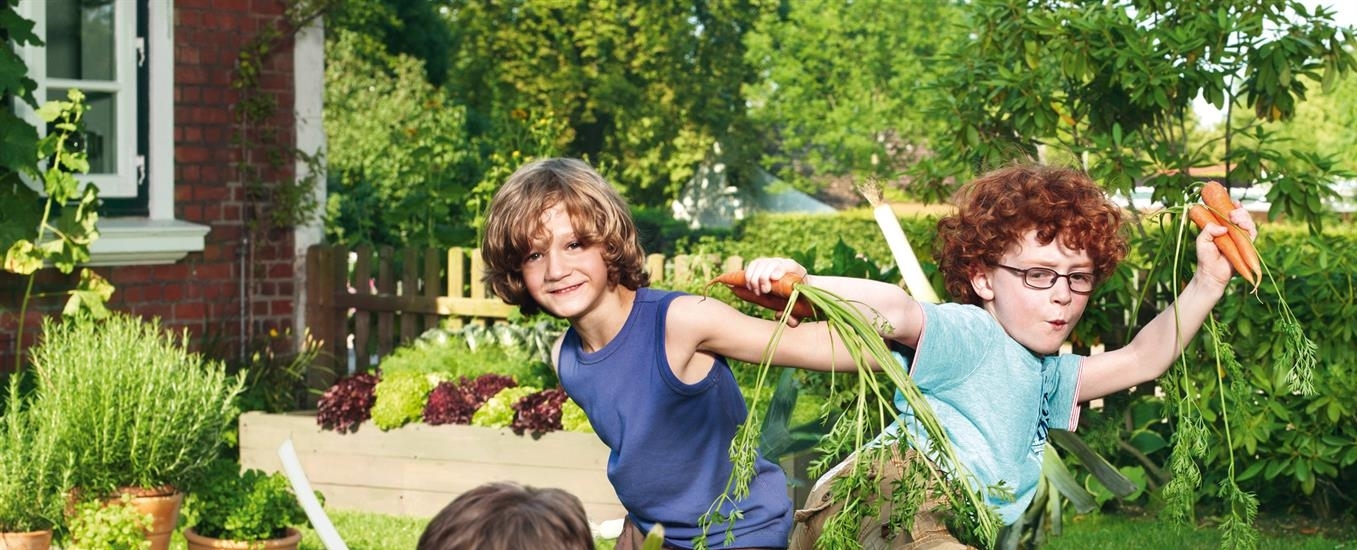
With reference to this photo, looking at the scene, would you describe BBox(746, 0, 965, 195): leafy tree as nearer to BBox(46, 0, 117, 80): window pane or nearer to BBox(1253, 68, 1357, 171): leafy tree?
BBox(1253, 68, 1357, 171): leafy tree

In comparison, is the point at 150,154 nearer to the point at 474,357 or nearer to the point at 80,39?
the point at 80,39

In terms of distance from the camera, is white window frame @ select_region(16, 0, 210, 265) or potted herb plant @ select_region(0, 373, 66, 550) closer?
potted herb plant @ select_region(0, 373, 66, 550)

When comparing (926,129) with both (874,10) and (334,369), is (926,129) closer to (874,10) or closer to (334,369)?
A: (874,10)

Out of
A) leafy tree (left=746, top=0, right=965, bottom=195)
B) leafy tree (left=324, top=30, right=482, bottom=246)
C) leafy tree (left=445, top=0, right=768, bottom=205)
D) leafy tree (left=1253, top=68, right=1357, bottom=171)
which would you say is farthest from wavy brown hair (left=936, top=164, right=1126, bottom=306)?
leafy tree (left=746, top=0, right=965, bottom=195)

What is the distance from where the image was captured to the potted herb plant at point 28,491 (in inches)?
191

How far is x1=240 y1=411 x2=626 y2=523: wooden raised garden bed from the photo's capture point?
6.45 m

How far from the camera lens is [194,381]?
218 inches

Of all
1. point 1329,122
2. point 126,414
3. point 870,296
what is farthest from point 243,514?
A: point 1329,122

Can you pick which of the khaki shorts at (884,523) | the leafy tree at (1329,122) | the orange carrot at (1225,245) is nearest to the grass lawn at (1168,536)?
the khaki shorts at (884,523)

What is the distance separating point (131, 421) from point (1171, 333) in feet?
12.4

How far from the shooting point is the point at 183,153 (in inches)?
308

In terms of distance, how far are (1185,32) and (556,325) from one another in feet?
11.5

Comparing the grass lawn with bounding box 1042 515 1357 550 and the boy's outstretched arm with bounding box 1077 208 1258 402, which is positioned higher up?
the boy's outstretched arm with bounding box 1077 208 1258 402

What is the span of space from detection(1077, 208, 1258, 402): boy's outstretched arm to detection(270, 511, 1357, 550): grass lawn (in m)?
2.90
